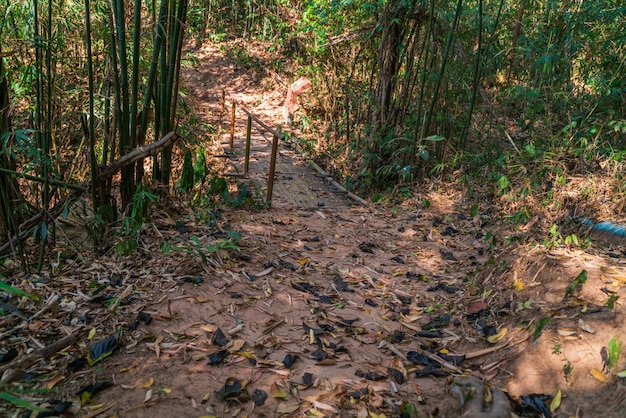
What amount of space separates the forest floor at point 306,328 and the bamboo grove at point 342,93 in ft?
1.72

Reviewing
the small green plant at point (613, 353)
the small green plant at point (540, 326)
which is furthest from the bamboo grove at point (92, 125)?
the small green plant at point (613, 353)

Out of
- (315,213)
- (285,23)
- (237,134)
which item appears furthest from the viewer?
(285,23)

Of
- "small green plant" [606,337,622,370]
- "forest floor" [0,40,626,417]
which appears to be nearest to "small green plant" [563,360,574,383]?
"forest floor" [0,40,626,417]

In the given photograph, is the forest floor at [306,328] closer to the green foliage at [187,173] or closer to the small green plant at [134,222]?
the small green plant at [134,222]

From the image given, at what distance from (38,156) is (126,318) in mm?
1025

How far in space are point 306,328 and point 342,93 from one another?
6.38 m

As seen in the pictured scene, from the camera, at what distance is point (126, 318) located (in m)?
2.29

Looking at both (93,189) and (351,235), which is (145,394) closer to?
(93,189)

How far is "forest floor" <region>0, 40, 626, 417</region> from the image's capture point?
1849 mm

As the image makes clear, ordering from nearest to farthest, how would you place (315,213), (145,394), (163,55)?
(145,394) → (163,55) → (315,213)

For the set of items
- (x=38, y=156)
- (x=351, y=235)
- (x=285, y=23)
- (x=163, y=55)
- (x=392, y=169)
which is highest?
(x=285, y=23)

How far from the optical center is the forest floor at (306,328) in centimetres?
185

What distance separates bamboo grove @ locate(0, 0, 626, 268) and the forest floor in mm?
525

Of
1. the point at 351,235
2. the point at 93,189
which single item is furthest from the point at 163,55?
the point at 351,235
